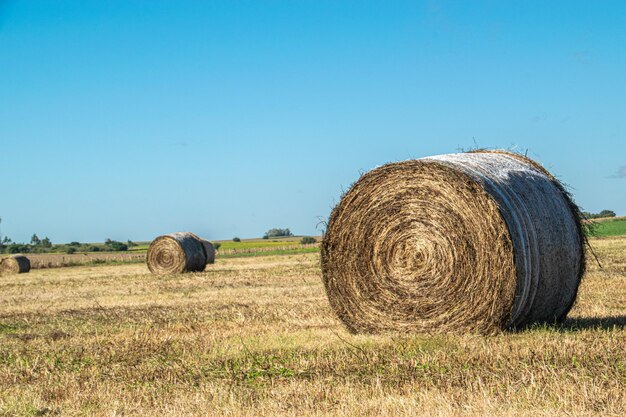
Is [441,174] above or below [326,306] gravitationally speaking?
above

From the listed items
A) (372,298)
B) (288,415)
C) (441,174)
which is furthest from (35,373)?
(441,174)

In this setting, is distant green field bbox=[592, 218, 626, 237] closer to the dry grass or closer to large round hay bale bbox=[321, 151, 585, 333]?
large round hay bale bbox=[321, 151, 585, 333]

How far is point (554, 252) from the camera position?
9.42 metres

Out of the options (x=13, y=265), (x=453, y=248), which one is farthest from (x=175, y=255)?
(x=453, y=248)

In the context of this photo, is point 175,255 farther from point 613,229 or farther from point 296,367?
point 613,229

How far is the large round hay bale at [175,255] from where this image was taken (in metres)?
26.8

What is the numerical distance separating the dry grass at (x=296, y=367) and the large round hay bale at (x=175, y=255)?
558 inches

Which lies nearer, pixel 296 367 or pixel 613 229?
pixel 296 367

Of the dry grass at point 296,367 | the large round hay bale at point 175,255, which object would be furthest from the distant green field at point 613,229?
the dry grass at point 296,367

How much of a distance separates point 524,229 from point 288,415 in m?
4.29

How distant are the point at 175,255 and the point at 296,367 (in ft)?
65.8

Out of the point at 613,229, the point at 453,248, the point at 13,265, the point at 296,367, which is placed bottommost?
the point at 296,367

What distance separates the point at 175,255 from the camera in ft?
88.5

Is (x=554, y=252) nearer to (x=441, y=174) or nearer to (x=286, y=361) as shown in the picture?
(x=441, y=174)
